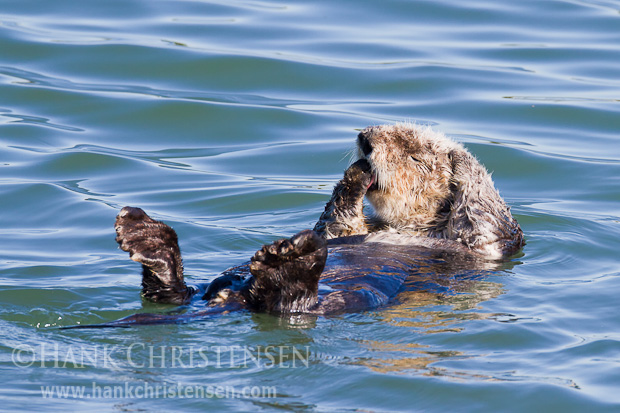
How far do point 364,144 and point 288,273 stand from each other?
1.43 meters

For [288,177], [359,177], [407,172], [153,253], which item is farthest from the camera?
[288,177]

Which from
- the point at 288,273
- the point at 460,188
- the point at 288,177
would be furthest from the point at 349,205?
the point at 288,177

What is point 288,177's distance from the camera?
759cm

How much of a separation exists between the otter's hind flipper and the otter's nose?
1.37 m

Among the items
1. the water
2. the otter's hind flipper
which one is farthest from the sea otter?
the water

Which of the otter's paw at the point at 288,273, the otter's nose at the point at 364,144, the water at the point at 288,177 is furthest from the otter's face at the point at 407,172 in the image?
the otter's paw at the point at 288,273

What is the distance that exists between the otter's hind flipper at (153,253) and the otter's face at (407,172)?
54.8 inches

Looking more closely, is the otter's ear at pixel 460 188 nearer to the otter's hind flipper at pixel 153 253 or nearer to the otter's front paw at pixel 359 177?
the otter's front paw at pixel 359 177

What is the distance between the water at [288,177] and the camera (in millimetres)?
3604

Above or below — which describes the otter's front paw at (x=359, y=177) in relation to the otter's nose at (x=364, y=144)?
below

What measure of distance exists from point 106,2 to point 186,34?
1961mm

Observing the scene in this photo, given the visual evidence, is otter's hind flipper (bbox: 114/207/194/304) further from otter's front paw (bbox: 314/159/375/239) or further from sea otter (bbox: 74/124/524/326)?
otter's front paw (bbox: 314/159/375/239)

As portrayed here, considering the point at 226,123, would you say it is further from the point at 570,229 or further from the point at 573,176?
the point at 570,229

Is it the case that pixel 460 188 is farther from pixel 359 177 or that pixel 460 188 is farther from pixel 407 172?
pixel 359 177
